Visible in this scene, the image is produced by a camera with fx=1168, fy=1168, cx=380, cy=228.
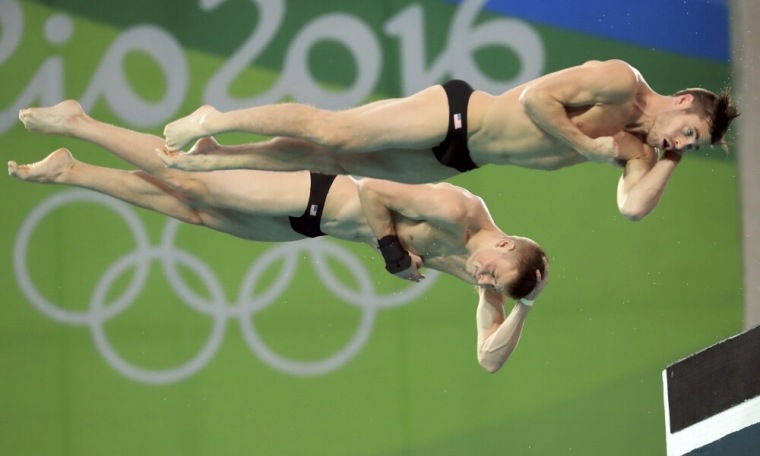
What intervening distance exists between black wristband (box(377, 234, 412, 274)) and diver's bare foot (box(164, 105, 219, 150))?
3.55 ft

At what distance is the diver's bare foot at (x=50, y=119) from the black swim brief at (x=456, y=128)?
1848mm

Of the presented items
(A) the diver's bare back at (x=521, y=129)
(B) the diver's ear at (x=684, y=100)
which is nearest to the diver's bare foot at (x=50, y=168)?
(A) the diver's bare back at (x=521, y=129)

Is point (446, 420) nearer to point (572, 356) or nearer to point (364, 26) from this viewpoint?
point (572, 356)

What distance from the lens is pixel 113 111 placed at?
9.14 meters

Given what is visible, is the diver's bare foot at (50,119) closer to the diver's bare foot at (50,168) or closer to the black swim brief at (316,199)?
the diver's bare foot at (50,168)

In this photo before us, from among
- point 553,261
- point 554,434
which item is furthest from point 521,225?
point 554,434

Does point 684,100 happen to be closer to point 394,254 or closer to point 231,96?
point 394,254

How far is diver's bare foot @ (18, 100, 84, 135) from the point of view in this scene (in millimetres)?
5785

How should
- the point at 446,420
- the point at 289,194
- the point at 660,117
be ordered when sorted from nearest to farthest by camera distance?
the point at 660,117 → the point at 289,194 → the point at 446,420

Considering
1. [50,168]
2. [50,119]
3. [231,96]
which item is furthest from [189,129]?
[231,96]

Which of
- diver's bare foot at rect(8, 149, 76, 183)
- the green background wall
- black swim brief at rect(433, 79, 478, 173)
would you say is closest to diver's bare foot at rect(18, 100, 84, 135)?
diver's bare foot at rect(8, 149, 76, 183)

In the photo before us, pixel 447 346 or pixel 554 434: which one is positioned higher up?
pixel 447 346

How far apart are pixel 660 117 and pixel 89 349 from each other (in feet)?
17.5

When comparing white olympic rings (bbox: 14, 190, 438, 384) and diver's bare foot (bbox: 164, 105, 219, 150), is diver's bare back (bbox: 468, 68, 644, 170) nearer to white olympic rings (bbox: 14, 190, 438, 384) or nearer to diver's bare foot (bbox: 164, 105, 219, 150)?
diver's bare foot (bbox: 164, 105, 219, 150)
